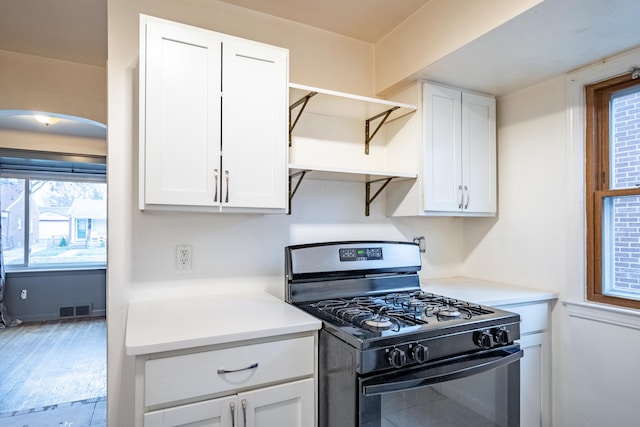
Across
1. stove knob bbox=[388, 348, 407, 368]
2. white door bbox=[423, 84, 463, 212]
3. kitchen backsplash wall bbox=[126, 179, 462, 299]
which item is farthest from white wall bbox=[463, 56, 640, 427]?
stove knob bbox=[388, 348, 407, 368]

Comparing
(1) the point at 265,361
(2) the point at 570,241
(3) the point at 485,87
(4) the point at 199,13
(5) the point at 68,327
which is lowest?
(5) the point at 68,327

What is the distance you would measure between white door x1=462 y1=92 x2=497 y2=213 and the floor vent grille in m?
5.41

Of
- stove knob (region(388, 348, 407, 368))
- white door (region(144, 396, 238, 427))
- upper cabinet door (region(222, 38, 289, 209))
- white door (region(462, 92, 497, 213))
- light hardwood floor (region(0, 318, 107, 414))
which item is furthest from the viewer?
light hardwood floor (region(0, 318, 107, 414))

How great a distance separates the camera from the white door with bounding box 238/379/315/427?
4.09 ft

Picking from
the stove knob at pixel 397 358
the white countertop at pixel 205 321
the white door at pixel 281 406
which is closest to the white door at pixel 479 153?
the stove knob at pixel 397 358

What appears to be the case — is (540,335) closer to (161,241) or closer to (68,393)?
(161,241)

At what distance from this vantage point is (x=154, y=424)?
1.12 m

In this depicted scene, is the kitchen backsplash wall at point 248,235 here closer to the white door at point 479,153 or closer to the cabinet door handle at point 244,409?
the white door at point 479,153

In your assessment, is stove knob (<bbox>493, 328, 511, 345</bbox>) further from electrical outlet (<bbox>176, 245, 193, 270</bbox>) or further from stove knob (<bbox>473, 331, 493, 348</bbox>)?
electrical outlet (<bbox>176, 245, 193, 270</bbox>)

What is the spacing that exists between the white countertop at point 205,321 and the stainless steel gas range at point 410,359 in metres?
0.14

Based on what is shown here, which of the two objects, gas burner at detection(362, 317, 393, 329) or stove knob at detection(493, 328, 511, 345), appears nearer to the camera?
gas burner at detection(362, 317, 393, 329)

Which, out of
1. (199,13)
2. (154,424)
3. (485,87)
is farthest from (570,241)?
(199,13)

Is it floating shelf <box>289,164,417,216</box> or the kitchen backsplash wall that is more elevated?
floating shelf <box>289,164,417,216</box>

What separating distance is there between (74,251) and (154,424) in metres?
5.30
